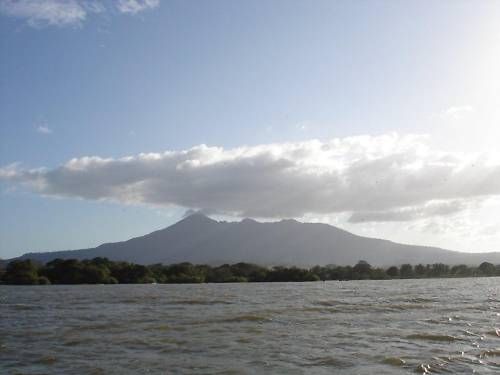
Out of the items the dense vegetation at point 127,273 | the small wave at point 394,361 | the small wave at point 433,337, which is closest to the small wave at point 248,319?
the small wave at point 433,337

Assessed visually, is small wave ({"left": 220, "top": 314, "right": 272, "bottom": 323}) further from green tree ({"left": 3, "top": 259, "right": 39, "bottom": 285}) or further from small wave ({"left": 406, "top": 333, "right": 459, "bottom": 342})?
green tree ({"left": 3, "top": 259, "right": 39, "bottom": 285})

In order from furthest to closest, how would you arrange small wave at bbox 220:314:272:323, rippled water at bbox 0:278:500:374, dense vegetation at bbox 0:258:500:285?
dense vegetation at bbox 0:258:500:285 → small wave at bbox 220:314:272:323 → rippled water at bbox 0:278:500:374

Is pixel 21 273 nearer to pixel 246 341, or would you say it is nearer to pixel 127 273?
pixel 127 273

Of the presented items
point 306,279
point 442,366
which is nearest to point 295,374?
point 442,366

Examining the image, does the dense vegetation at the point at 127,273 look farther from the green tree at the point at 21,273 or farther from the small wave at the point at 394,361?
the small wave at the point at 394,361

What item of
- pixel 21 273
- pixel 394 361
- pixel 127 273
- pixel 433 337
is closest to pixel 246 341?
pixel 394 361

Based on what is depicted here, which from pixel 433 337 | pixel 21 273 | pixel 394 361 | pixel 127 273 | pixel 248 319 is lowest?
pixel 394 361

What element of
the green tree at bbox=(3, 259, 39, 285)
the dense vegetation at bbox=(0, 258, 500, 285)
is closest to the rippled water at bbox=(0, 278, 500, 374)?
the green tree at bbox=(3, 259, 39, 285)

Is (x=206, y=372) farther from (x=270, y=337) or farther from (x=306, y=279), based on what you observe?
(x=306, y=279)

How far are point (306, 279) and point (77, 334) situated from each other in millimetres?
148657

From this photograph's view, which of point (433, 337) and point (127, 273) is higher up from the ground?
point (127, 273)

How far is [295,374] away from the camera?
2041cm

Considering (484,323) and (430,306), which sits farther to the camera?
(430,306)

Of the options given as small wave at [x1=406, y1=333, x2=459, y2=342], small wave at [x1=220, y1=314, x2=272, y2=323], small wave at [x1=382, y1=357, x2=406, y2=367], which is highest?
small wave at [x1=220, y1=314, x2=272, y2=323]
